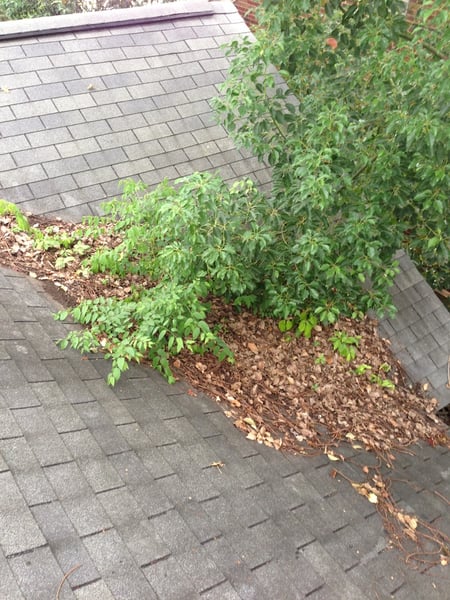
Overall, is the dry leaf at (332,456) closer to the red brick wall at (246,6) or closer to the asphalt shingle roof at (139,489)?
the asphalt shingle roof at (139,489)

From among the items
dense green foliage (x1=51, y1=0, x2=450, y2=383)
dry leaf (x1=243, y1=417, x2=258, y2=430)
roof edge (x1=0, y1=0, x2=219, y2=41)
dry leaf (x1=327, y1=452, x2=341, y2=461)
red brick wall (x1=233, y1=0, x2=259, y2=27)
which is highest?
red brick wall (x1=233, y1=0, x2=259, y2=27)

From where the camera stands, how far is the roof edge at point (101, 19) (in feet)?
20.6

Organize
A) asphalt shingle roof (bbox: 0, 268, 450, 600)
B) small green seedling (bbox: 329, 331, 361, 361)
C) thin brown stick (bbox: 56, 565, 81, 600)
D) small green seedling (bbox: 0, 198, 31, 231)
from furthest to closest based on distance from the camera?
1. small green seedling (bbox: 329, 331, 361, 361)
2. small green seedling (bbox: 0, 198, 31, 231)
3. asphalt shingle roof (bbox: 0, 268, 450, 600)
4. thin brown stick (bbox: 56, 565, 81, 600)

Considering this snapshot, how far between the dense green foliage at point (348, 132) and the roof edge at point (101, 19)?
3138mm

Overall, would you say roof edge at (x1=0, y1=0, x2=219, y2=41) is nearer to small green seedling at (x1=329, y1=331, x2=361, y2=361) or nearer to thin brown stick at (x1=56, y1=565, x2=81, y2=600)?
small green seedling at (x1=329, y1=331, x2=361, y2=361)

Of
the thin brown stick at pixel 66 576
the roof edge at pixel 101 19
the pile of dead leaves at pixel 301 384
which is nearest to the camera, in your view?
the thin brown stick at pixel 66 576

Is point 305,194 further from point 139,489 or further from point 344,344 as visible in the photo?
point 139,489

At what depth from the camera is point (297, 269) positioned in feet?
15.6

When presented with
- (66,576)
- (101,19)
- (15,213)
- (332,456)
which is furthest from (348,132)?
(101,19)

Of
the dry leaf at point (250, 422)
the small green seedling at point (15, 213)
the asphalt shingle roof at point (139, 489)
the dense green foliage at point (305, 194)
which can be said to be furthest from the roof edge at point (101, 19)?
the dry leaf at point (250, 422)

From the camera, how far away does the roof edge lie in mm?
6293

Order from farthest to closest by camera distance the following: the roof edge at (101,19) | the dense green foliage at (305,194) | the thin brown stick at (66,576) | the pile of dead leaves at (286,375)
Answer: the roof edge at (101,19)
the pile of dead leaves at (286,375)
the dense green foliage at (305,194)
the thin brown stick at (66,576)

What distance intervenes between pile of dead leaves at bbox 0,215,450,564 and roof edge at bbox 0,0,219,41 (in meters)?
2.55

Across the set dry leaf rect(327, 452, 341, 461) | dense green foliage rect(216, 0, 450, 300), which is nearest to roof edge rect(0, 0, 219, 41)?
dense green foliage rect(216, 0, 450, 300)
